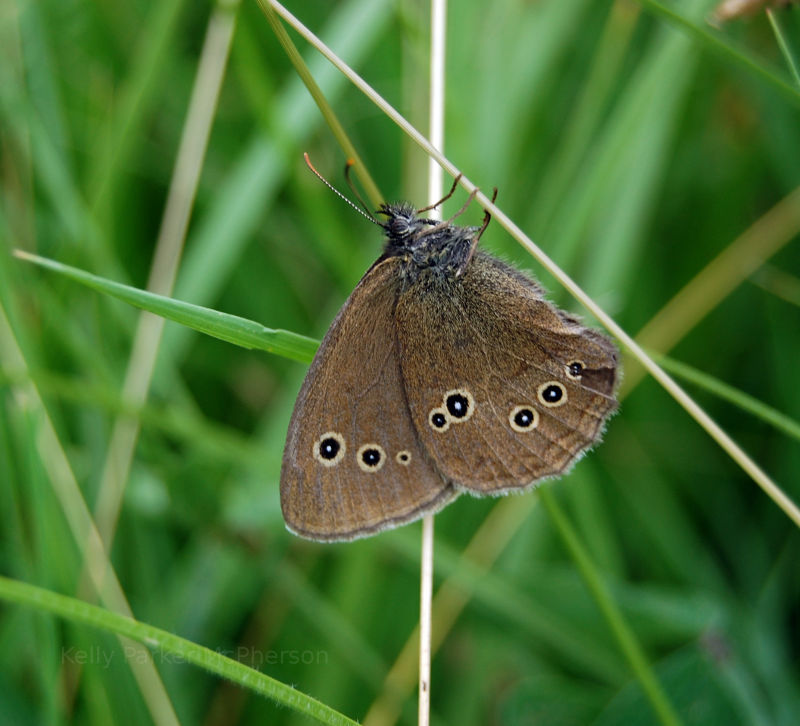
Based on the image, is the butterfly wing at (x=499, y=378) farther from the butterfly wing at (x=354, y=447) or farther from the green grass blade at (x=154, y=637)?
the green grass blade at (x=154, y=637)

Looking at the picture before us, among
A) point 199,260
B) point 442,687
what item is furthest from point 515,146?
point 442,687

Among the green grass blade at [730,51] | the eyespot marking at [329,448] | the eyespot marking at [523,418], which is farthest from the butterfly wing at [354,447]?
the green grass blade at [730,51]

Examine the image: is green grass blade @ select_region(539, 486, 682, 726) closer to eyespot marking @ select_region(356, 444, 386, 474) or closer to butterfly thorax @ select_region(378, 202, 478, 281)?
eyespot marking @ select_region(356, 444, 386, 474)

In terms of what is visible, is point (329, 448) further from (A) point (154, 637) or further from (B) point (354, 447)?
(A) point (154, 637)

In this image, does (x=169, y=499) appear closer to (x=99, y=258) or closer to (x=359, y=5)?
(x=99, y=258)

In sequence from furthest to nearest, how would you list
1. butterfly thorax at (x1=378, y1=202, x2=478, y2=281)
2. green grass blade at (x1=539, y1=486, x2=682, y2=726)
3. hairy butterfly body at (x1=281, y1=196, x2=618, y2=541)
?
butterfly thorax at (x1=378, y1=202, x2=478, y2=281) < hairy butterfly body at (x1=281, y1=196, x2=618, y2=541) < green grass blade at (x1=539, y1=486, x2=682, y2=726)

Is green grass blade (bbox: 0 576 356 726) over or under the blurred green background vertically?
under

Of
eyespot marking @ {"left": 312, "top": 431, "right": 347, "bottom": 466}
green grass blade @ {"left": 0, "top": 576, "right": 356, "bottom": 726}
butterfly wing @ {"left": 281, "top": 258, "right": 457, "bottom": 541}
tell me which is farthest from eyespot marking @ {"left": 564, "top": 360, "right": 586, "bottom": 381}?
green grass blade @ {"left": 0, "top": 576, "right": 356, "bottom": 726}

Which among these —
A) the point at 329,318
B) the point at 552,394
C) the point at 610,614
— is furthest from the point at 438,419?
the point at 329,318
